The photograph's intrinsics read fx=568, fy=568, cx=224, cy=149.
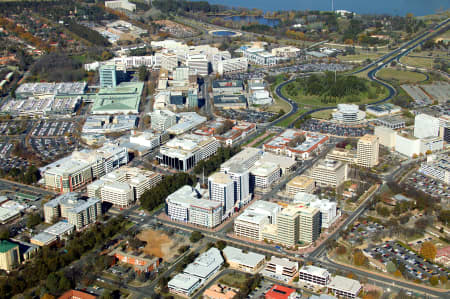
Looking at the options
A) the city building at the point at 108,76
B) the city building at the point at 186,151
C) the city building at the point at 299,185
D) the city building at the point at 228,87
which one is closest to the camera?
the city building at the point at 299,185

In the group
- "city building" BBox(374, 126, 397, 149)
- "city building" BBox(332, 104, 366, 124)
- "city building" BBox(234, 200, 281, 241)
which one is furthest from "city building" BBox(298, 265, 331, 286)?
"city building" BBox(332, 104, 366, 124)

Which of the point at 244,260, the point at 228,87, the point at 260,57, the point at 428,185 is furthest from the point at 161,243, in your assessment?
the point at 260,57

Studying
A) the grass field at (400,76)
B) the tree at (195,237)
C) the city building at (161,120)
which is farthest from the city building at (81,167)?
the grass field at (400,76)

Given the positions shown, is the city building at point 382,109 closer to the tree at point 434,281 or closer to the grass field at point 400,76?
the grass field at point 400,76

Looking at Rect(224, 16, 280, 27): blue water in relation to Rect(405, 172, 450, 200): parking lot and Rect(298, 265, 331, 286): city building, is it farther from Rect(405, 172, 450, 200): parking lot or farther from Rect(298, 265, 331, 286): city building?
Rect(298, 265, 331, 286): city building

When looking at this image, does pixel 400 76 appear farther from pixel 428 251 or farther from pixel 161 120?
pixel 428 251

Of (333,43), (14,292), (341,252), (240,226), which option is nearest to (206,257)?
(240,226)
